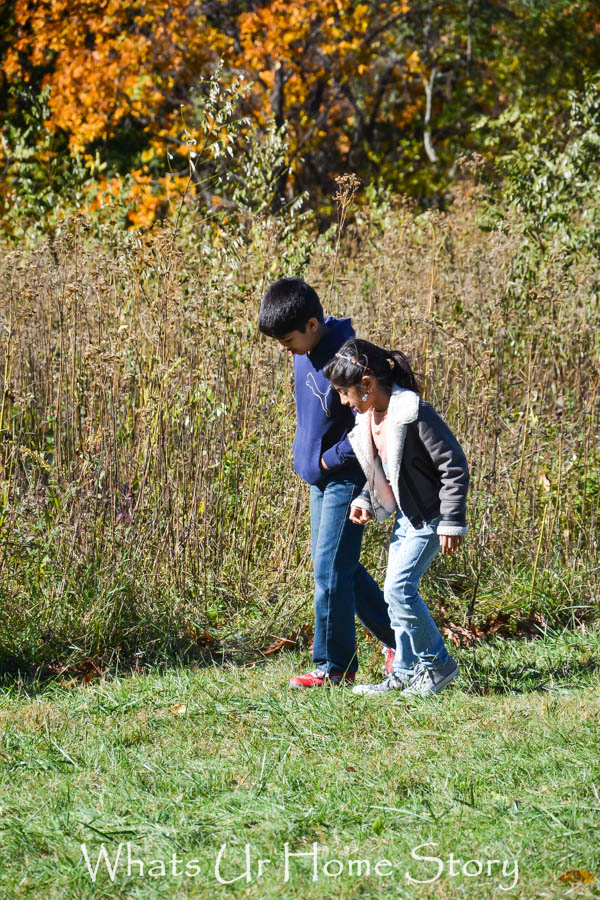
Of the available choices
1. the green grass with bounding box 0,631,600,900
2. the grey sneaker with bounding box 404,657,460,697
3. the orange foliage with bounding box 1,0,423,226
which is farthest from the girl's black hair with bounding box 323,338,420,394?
the orange foliage with bounding box 1,0,423,226

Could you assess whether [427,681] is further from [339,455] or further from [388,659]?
[339,455]

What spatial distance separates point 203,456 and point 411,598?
1582mm

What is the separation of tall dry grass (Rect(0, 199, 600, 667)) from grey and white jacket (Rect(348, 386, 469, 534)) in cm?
116

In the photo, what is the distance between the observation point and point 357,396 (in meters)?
3.71

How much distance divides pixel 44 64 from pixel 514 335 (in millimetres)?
11322

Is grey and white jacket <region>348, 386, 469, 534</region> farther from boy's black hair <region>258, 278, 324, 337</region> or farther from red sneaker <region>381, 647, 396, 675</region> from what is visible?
red sneaker <region>381, 647, 396, 675</region>

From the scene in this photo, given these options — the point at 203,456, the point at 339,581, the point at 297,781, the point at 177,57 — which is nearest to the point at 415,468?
the point at 339,581

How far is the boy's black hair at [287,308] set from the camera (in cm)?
383

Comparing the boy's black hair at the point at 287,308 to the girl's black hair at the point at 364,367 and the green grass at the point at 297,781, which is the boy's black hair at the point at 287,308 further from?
the green grass at the point at 297,781

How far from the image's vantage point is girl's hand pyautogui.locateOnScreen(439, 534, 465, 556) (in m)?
3.66

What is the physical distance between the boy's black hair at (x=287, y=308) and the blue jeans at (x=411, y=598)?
2.75ft

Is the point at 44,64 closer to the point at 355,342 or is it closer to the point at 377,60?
the point at 377,60

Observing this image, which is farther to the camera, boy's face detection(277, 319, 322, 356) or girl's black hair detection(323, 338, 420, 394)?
boy's face detection(277, 319, 322, 356)

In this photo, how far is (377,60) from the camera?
52.3 feet
